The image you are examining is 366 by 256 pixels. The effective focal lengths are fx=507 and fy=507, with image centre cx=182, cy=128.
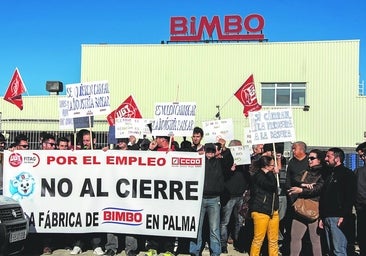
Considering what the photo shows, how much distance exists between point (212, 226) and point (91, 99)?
323 centimetres

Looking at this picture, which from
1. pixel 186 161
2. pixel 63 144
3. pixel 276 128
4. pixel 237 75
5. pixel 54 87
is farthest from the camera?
pixel 54 87

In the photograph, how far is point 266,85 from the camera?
3161 cm

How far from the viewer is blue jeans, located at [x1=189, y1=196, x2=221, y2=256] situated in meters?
8.43

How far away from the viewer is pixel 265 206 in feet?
25.9

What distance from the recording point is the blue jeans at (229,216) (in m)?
9.43

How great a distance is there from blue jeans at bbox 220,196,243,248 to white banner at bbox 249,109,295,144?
122 centimetres

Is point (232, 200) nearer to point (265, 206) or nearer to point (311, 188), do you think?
point (265, 206)

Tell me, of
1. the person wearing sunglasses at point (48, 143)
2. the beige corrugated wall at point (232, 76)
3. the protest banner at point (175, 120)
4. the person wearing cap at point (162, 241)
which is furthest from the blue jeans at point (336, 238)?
the beige corrugated wall at point (232, 76)

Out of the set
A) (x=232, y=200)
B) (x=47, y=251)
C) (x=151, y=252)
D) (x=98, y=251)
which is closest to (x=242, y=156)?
(x=232, y=200)

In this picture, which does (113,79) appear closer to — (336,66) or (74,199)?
(336,66)

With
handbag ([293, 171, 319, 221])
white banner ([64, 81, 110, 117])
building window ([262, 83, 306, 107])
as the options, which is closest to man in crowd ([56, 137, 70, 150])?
white banner ([64, 81, 110, 117])

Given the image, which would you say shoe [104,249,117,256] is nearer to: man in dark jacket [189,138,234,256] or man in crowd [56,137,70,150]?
man in dark jacket [189,138,234,256]

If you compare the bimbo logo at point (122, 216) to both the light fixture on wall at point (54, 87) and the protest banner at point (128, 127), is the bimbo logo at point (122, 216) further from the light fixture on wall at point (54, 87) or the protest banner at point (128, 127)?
the light fixture on wall at point (54, 87)

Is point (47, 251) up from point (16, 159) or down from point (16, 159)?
down
